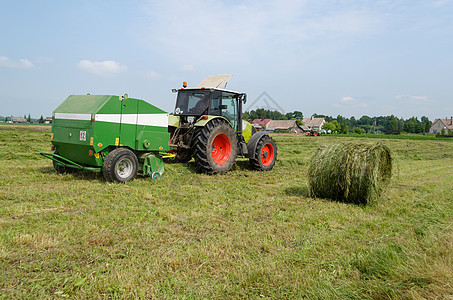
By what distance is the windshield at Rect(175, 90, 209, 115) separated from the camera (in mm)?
9383

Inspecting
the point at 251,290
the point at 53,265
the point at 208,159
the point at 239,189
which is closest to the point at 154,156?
the point at 208,159

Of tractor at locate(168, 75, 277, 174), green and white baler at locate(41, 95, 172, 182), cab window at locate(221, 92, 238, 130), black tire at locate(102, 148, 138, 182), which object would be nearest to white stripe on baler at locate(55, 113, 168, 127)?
green and white baler at locate(41, 95, 172, 182)

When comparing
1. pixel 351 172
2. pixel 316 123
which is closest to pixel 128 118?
pixel 351 172

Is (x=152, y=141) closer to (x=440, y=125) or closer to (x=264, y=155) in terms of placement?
(x=264, y=155)

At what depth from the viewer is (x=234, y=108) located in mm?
10148

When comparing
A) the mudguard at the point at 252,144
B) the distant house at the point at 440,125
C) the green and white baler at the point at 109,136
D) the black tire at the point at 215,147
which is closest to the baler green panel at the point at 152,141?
the green and white baler at the point at 109,136

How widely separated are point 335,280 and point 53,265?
2471 millimetres

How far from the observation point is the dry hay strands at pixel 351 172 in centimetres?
590

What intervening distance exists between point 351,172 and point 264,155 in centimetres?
476

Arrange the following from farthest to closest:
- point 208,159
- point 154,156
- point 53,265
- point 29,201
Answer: point 208,159 → point 154,156 → point 29,201 → point 53,265

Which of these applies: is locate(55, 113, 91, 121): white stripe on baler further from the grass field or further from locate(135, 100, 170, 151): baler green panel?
the grass field

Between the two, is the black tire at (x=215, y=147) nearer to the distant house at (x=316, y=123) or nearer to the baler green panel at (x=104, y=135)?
the baler green panel at (x=104, y=135)

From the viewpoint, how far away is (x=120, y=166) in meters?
7.29

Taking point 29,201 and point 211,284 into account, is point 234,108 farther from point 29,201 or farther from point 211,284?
point 211,284
